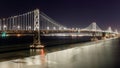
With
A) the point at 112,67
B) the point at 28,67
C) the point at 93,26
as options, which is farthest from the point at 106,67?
the point at 93,26

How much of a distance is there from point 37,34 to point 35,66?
32921 mm

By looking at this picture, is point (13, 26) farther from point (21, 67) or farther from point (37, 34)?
point (21, 67)

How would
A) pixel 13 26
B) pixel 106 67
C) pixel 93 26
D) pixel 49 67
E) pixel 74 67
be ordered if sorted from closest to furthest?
pixel 49 67 → pixel 74 67 → pixel 106 67 → pixel 13 26 → pixel 93 26

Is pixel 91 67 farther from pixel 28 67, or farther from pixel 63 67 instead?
pixel 28 67

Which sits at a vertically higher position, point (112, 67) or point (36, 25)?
Result: point (36, 25)

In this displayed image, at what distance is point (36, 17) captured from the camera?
59.5 meters

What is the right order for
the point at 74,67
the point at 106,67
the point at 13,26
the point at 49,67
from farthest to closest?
the point at 13,26 < the point at 106,67 < the point at 74,67 < the point at 49,67

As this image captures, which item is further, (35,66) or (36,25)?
(36,25)

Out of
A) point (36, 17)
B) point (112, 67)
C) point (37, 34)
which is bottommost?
point (112, 67)

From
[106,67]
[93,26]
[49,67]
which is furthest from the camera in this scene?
[93,26]

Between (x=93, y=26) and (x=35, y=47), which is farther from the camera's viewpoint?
(x=93, y=26)

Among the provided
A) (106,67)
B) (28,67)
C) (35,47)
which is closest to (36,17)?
(35,47)

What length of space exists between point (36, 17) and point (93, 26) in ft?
291

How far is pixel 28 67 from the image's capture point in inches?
835
